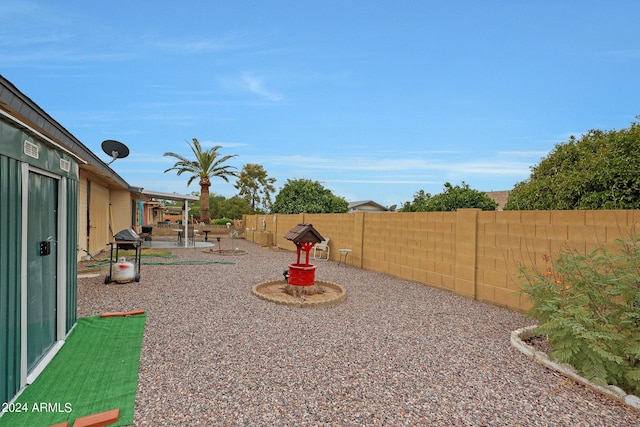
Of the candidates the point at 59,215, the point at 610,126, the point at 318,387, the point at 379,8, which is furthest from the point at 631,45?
the point at 59,215

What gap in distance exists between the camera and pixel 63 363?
3.61 metres

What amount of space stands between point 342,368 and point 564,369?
2276 mm

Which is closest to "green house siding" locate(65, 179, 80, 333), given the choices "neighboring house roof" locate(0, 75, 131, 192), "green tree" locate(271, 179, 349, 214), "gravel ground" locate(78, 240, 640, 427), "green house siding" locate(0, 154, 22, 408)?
"neighboring house roof" locate(0, 75, 131, 192)

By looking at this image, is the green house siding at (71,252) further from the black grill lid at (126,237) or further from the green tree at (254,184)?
the green tree at (254,184)

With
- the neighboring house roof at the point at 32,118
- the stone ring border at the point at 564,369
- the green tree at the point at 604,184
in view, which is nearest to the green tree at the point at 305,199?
the green tree at the point at 604,184

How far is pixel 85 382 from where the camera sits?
3.22m

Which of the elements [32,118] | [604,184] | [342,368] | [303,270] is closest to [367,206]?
[604,184]

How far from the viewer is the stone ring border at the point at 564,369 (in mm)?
3031

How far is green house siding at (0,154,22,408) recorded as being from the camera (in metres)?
2.60

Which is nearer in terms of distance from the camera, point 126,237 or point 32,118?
point 32,118

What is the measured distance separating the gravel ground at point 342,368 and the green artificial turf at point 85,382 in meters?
0.17

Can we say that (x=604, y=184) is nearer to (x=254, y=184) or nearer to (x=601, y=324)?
(x=601, y=324)

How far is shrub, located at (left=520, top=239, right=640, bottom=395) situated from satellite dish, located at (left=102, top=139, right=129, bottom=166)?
529 inches

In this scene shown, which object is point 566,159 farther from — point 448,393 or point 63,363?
point 63,363
